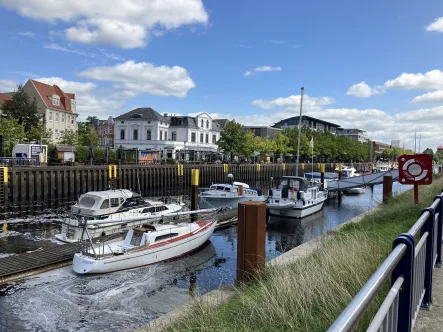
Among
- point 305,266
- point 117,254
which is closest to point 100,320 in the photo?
point 117,254

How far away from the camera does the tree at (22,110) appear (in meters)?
59.6

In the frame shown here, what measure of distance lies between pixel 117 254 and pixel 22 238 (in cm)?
836

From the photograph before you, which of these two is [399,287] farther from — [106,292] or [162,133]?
[162,133]

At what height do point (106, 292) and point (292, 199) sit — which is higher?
point (292, 199)

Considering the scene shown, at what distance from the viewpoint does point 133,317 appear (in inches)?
435

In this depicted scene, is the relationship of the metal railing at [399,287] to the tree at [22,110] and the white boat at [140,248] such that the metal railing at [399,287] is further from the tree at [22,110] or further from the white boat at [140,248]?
the tree at [22,110]

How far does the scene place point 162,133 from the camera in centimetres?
7650

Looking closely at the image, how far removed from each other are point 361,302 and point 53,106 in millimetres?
76189

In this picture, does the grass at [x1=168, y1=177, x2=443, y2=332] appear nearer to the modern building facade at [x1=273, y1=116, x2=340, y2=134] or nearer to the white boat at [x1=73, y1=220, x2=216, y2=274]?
the white boat at [x1=73, y1=220, x2=216, y2=274]

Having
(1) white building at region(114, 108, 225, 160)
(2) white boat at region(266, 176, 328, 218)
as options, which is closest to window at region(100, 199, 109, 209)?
(2) white boat at region(266, 176, 328, 218)

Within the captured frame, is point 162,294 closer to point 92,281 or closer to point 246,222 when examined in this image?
point 92,281

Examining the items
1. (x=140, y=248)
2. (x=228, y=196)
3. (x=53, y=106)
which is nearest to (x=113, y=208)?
(x=140, y=248)

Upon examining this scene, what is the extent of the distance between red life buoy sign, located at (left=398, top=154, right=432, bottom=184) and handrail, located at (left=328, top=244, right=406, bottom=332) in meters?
10.5

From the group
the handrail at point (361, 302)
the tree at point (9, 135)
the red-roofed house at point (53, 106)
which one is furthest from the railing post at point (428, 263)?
the red-roofed house at point (53, 106)
